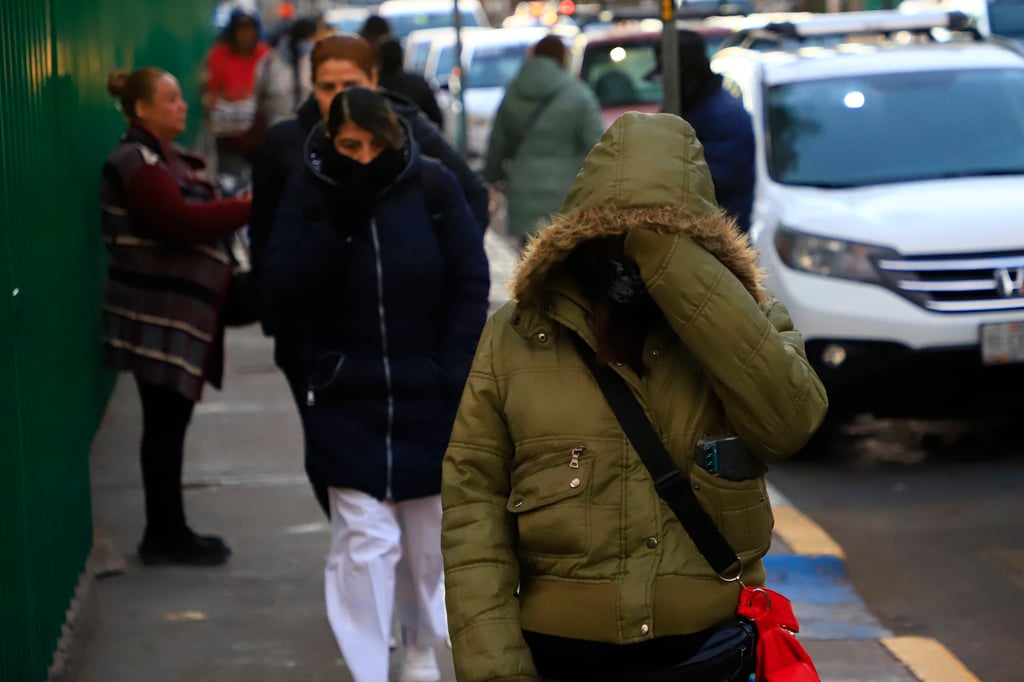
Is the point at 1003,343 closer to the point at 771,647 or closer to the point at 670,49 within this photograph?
the point at 670,49

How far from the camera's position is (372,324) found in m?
4.96

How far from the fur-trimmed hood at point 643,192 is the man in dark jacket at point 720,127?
18.0ft

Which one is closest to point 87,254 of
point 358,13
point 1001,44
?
point 1001,44

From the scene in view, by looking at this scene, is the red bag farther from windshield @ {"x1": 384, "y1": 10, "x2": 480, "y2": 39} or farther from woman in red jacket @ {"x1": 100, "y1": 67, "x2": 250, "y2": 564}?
windshield @ {"x1": 384, "y1": 10, "x2": 480, "y2": 39}

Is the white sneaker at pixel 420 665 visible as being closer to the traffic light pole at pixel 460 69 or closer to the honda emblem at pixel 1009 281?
the honda emblem at pixel 1009 281

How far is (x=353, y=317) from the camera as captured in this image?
4973 mm

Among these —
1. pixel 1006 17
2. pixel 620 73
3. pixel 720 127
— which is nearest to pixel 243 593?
pixel 720 127

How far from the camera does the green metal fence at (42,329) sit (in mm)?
4797

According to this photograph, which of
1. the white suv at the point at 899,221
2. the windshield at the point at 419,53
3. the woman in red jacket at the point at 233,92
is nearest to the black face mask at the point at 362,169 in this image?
the white suv at the point at 899,221

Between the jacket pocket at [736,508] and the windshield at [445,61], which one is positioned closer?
the jacket pocket at [736,508]

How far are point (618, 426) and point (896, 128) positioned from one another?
6.45m

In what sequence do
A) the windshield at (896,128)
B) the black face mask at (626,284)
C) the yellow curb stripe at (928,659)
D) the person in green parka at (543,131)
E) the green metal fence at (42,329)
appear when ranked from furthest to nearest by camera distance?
the person in green parka at (543,131)
the windshield at (896,128)
the yellow curb stripe at (928,659)
the green metal fence at (42,329)
the black face mask at (626,284)

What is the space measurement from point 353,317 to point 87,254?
280cm

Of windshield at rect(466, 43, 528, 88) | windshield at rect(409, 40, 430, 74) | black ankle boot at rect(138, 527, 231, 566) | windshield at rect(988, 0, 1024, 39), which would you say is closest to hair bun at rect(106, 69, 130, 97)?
black ankle boot at rect(138, 527, 231, 566)
